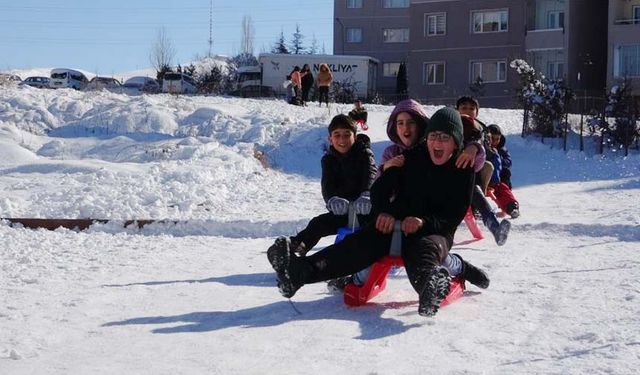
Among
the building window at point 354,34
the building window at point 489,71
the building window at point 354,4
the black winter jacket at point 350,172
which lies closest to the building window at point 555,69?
the building window at point 489,71

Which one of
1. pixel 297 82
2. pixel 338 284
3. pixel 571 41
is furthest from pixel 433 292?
pixel 571 41

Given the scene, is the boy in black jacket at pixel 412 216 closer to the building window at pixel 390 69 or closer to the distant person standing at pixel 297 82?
the distant person standing at pixel 297 82

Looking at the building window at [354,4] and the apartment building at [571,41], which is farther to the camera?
the building window at [354,4]

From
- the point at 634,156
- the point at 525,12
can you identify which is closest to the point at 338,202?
the point at 634,156

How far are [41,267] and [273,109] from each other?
16.6 meters

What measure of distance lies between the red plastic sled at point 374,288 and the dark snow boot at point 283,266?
14.5 inches

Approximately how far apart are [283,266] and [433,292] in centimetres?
92

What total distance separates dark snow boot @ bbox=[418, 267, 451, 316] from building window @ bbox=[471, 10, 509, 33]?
132 ft

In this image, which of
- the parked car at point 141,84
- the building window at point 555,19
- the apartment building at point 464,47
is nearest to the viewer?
the building window at point 555,19

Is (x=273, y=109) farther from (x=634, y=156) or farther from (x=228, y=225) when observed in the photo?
(x=228, y=225)

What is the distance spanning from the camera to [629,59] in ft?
123

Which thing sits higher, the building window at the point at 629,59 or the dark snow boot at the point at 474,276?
the building window at the point at 629,59

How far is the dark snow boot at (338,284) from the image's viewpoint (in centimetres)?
565

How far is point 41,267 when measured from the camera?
6875 mm
